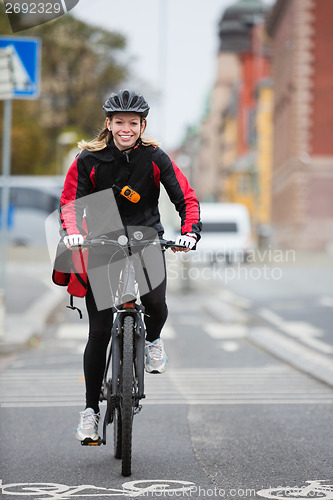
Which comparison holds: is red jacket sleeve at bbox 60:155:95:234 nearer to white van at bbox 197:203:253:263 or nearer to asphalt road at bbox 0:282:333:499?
asphalt road at bbox 0:282:333:499

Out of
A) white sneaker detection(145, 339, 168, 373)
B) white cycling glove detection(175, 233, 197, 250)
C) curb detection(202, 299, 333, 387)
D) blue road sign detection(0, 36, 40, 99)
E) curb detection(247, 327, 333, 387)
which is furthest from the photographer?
blue road sign detection(0, 36, 40, 99)

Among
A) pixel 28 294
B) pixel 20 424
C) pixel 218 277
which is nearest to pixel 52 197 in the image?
pixel 218 277

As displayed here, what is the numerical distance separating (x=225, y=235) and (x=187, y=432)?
34.4 m

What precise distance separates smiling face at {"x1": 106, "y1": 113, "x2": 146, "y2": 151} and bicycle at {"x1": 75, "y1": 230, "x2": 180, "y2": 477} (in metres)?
0.46

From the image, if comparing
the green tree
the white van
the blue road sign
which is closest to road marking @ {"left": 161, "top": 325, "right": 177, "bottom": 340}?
the blue road sign

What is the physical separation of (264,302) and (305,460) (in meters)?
13.5

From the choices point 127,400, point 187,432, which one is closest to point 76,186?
point 127,400

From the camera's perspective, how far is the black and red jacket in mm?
5191

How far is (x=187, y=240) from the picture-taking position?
5195 mm

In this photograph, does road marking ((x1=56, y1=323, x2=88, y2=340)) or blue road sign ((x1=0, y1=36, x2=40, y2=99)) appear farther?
road marking ((x1=56, y1=323, x2=88, y2=340))

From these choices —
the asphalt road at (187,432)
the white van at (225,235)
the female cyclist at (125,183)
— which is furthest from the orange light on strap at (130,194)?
the white van at (225,235)

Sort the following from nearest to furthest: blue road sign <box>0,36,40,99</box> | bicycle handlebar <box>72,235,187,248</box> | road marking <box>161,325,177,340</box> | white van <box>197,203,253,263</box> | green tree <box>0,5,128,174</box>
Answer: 1. bicycle handlebar <box>72,235,187,248</box>
2. blue road sign <box>0,36,40,99</box>
3. road marking <box>161,325,177,340</box>
4. white van <box>197,203,253,263</box>
5. green tree <box>0,5,128,174</box>

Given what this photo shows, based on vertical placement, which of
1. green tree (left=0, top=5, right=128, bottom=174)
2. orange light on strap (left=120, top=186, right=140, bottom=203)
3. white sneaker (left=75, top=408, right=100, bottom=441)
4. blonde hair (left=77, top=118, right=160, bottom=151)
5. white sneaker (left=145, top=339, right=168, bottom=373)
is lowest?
white sneaker (left=75, top=408, right=100, bottom=441)

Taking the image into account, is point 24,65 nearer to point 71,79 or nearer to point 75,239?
point 75,239
